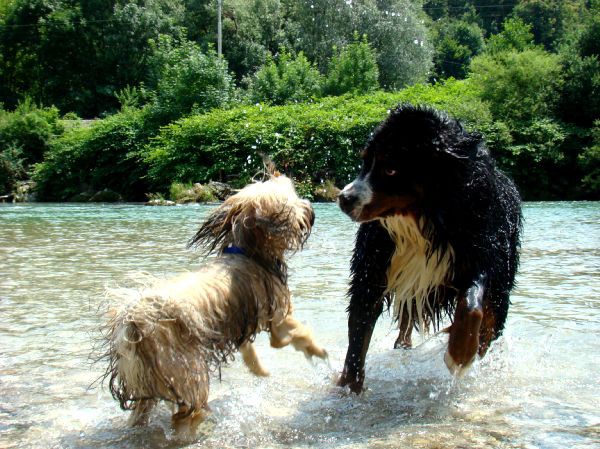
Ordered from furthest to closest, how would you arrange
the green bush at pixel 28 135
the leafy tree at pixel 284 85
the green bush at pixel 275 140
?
the green bush at pixel 28 135, the leafy tree at pixel 284 85, the green bush at pixel 275 140

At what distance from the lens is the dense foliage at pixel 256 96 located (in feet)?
84.8

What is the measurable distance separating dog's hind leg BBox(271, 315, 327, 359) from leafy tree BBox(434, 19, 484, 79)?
73957 millimetres

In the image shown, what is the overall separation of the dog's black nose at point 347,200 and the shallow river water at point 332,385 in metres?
1.06

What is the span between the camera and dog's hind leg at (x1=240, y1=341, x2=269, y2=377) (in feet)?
14.2

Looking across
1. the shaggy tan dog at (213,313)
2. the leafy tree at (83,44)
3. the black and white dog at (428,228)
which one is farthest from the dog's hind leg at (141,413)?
the leafy tree at (83,44)

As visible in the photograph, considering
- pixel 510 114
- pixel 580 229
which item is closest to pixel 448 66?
pixel 510 114

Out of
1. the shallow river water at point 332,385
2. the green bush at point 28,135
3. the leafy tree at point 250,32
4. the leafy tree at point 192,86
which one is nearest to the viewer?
the shallow river water at point 332,385

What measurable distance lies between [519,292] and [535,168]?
64.6 ft

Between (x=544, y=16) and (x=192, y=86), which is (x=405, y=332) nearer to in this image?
(x=192, y=86)

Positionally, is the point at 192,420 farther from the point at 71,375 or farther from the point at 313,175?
the point at 313,175

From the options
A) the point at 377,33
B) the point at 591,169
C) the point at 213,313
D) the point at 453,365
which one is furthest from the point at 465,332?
the point at 377,33

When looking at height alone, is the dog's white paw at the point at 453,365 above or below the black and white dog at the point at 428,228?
below

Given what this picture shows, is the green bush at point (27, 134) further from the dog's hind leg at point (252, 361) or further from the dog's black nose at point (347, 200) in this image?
the dog's black nose at point (347, 200)

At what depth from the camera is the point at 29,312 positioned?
20.0ft
